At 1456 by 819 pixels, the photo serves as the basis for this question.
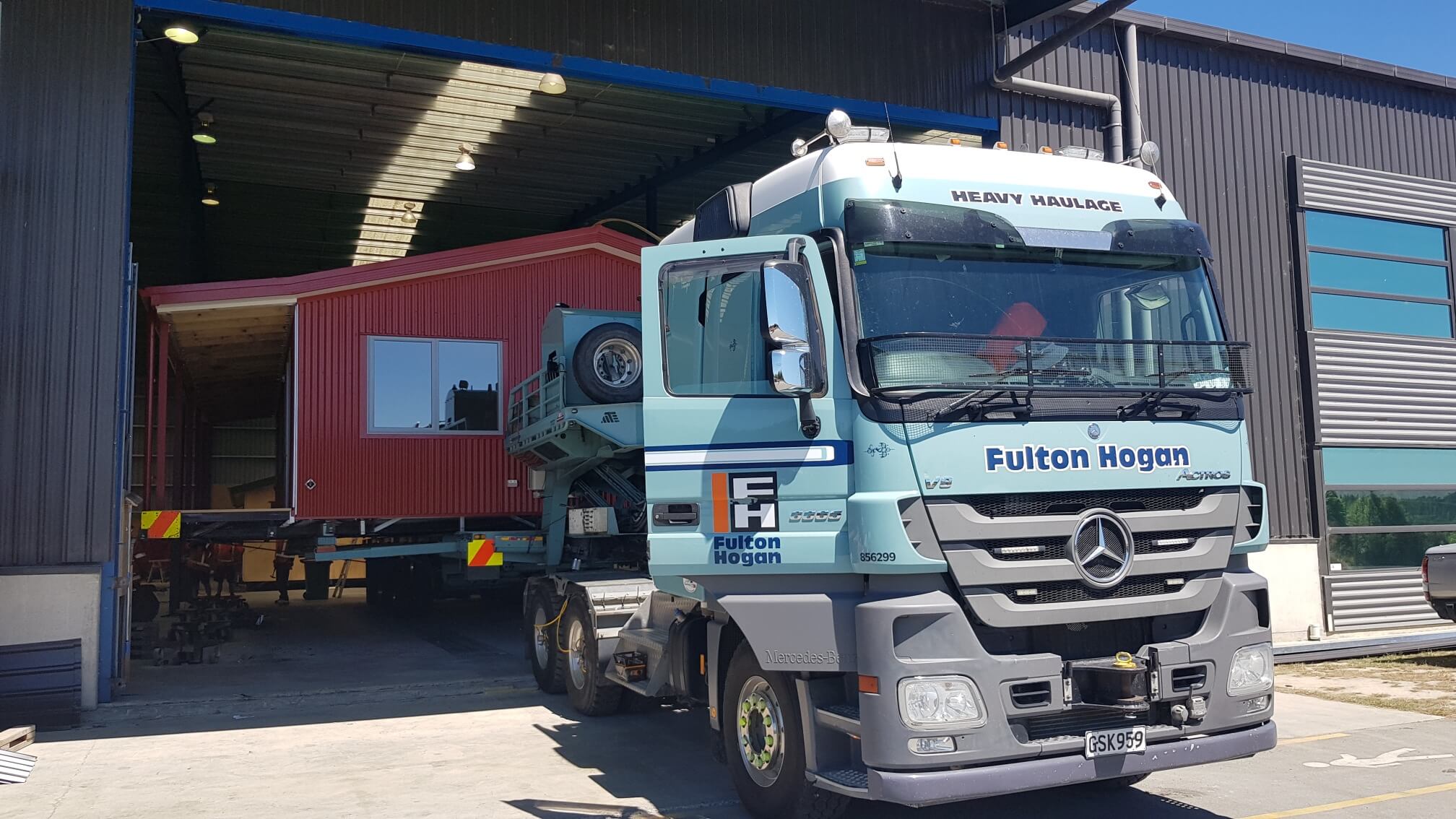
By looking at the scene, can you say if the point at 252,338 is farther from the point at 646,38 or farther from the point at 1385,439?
the point at 1385,439

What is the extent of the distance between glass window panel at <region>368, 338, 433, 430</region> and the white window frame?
14 mm

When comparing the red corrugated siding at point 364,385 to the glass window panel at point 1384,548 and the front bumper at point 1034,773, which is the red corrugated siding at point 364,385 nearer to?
the front bumper at point 1034,773

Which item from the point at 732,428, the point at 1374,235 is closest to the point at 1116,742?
the point at 732,428

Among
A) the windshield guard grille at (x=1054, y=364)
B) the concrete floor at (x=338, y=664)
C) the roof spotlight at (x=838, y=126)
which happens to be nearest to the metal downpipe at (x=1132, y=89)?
the windshield guard grille at (x=1054, y=364)

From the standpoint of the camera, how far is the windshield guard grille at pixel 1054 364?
5406mm

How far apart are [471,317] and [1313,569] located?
11.7 meters

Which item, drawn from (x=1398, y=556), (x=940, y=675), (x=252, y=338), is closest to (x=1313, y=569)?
(x=1398, y=556)

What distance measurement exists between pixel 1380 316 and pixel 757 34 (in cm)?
982

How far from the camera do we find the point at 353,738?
8945mm

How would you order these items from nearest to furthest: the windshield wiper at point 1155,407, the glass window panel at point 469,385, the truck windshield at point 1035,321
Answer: the truck windshield at point 1035,321, the windshield wiper at point 1155,407, the glass window panel at point 469,385

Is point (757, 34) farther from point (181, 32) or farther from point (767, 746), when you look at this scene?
point (767, 746)

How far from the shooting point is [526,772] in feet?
24.8

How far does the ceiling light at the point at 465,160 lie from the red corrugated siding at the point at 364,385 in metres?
3.00

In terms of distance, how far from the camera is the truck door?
5.54 metres
